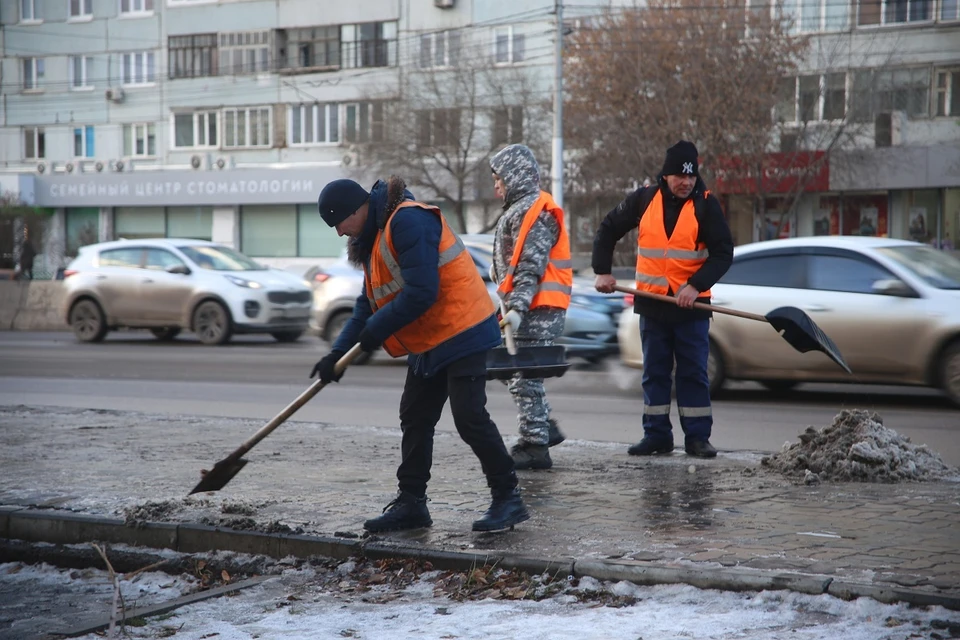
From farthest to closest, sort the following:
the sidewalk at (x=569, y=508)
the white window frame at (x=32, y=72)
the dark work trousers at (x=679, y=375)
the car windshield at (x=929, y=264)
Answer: the white window frame at (x=32, y=72)
the car windshield at (x=929, y=264)
the dark work trousers at (x=679, y=375)
the sidewalk at (x=569, y=508)

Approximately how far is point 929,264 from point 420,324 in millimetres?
7146

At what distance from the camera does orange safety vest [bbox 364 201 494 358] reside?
208 inches

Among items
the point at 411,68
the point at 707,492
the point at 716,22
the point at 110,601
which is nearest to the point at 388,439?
the point at 707,492

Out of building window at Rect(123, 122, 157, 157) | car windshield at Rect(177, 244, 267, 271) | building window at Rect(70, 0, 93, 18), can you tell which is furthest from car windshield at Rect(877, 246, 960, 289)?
building window at Rect(70, 0, 93, 18)

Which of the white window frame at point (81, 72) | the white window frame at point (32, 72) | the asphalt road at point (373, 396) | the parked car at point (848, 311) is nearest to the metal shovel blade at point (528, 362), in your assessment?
the asphalt road at point (373, 396)

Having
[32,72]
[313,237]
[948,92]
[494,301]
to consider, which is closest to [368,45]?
[313,237]

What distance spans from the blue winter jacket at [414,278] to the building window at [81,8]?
48.4 meters

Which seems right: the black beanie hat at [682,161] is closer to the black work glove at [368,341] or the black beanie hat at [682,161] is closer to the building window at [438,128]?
the black work glove at [368,341]

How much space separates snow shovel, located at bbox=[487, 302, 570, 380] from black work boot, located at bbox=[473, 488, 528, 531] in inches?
51.0

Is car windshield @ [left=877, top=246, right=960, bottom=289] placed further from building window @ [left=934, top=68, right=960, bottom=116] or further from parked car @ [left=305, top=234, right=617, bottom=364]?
building window @ [left=934, top=68, right=960, bottom=116]

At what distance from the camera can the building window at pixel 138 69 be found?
1891 inches

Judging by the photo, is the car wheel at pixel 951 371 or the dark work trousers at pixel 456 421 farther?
the car wheel at pixel 951 371

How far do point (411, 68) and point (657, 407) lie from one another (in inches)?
1366

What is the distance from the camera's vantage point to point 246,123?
1804 inches
